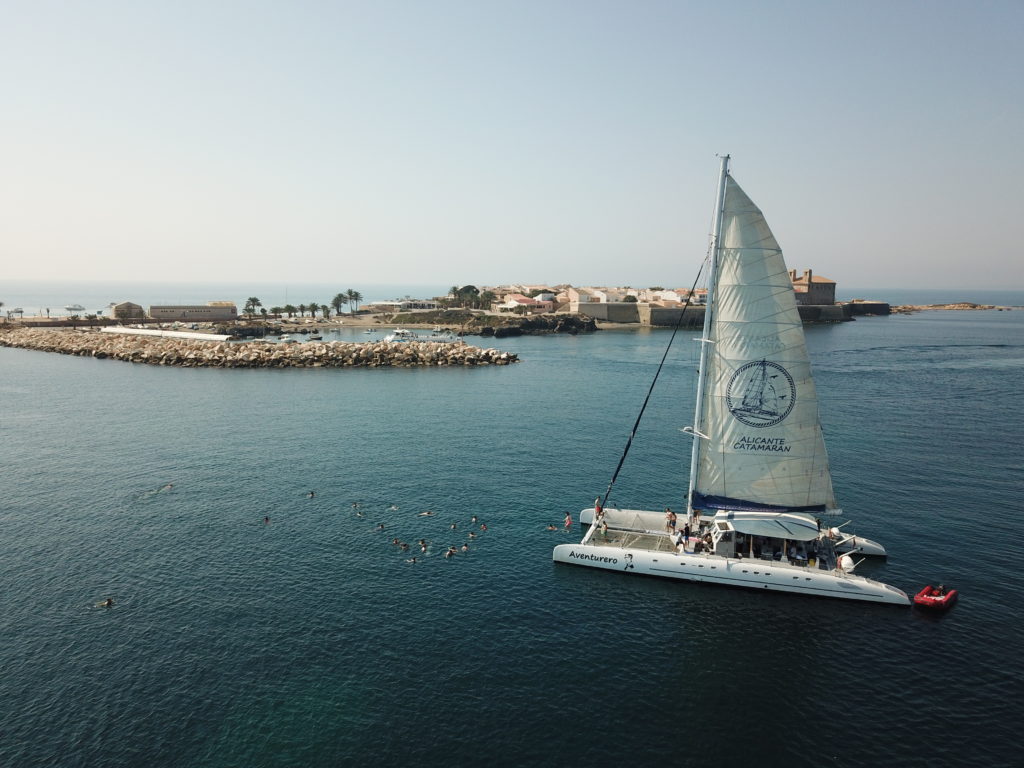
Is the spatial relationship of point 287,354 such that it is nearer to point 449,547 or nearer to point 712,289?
point 449,547

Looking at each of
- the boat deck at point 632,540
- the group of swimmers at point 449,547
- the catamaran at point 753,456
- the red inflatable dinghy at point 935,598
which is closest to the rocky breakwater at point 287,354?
the group of swimmers at point 449,547

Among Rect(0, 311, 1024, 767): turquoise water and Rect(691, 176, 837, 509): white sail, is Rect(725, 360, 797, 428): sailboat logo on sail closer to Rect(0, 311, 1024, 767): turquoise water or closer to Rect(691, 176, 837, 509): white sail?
Rect(691, 176, 837, 509): white sail

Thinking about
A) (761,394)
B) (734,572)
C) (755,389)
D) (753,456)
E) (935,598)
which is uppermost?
(755,389)

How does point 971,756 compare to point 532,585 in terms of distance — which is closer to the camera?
point 971,756

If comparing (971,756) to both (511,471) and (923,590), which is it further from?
(511,471)

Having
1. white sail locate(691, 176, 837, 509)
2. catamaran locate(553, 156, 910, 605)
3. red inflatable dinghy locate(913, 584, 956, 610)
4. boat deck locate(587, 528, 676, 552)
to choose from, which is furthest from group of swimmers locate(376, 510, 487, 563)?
red inflatable dinghy locate(913, 584, 956, 610)

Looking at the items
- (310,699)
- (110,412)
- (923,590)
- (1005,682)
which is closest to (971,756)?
(1005,682)

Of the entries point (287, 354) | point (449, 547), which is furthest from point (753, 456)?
point (287, 354)

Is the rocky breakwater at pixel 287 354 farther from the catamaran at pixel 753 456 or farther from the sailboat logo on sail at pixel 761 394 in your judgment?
the sailboat logo on sail at pixel 761 394
